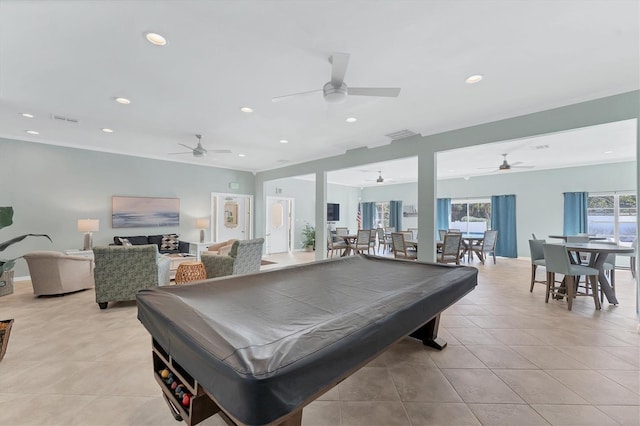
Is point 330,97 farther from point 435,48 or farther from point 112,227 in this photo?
point 112,227

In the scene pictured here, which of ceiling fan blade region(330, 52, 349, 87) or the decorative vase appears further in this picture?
the decorative vase

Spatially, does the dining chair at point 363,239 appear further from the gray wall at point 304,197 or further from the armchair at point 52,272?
the armchair at point 52,272

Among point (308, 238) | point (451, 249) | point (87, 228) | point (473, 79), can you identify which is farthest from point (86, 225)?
point (451, 249)

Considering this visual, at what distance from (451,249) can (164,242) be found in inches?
252

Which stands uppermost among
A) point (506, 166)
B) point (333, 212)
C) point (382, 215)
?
point (506, 166)

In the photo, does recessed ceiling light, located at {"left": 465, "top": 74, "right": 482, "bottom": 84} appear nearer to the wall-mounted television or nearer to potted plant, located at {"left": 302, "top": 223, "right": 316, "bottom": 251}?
potted plant, located at {"left": 302, "top": 223, "right": 316, "bottom": 251}

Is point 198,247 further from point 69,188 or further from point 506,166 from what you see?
point 506,166

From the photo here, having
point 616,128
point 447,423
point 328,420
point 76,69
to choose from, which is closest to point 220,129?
point 76,69

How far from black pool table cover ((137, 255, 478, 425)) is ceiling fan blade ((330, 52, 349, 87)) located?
1.75 meters

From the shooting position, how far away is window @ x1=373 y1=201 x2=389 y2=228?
11.4m

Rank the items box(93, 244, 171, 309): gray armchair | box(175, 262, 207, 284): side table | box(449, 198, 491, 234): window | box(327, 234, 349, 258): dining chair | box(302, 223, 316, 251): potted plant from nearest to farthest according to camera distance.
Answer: box(93, 244, 171, 309): gray armchair, box(175, 262, 207, 284): side table, box(327, 234, 349, 258): dining chair, box(449, 198, 491, 234): window, box(302, 223, 316, 251): potted plant

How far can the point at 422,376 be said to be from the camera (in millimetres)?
2100

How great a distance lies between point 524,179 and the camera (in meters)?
7.95

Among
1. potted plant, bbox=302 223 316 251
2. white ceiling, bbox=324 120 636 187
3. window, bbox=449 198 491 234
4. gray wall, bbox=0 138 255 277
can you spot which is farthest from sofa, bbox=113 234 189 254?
window, bbox=449 198 491 234
